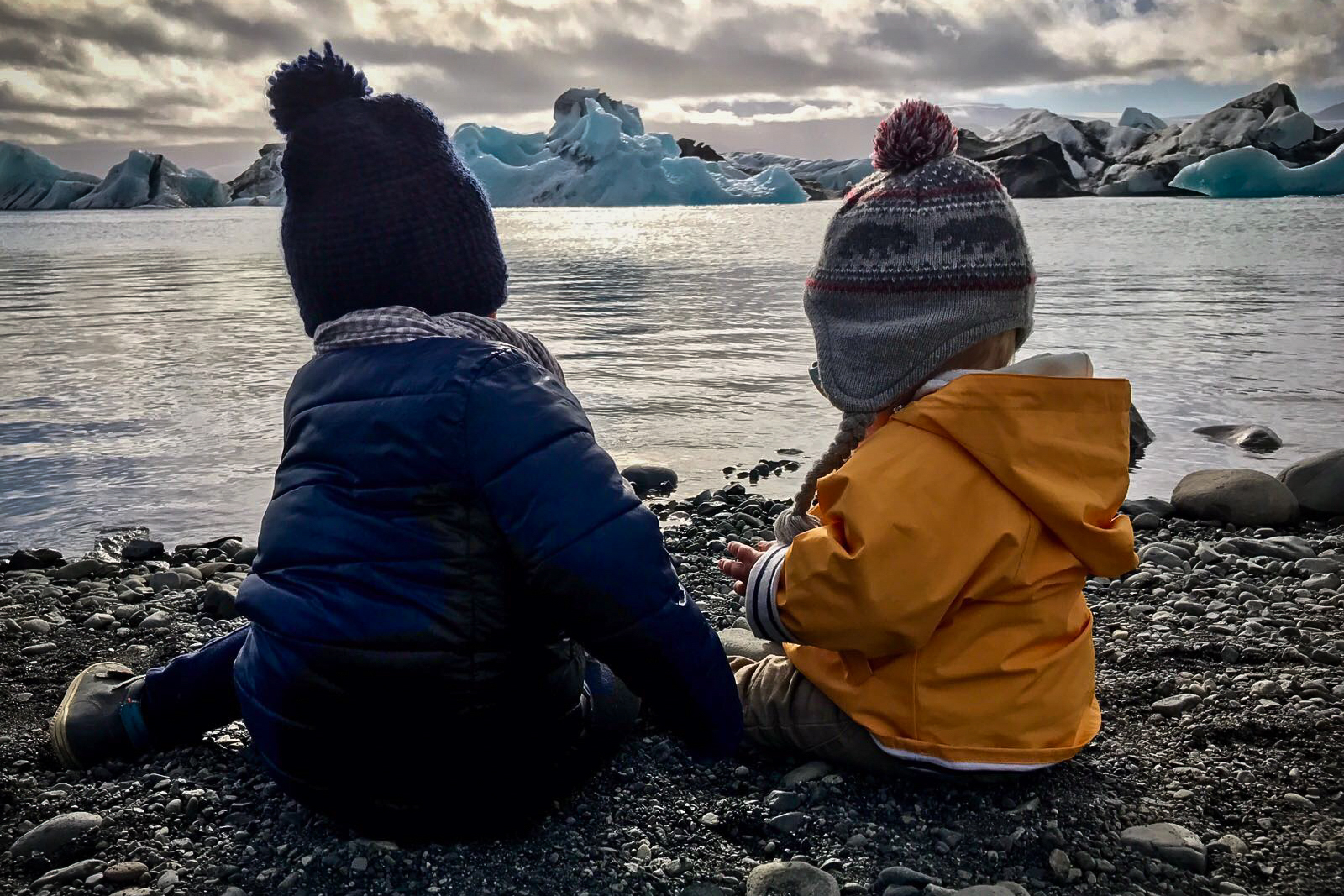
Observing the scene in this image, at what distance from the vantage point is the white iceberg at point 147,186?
104 meters

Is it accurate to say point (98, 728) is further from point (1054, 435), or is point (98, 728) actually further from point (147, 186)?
point (147, 186)

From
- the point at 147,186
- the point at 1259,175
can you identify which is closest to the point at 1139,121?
the point at 1259,175

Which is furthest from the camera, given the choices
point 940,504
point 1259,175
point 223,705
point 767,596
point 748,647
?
point 1259,175

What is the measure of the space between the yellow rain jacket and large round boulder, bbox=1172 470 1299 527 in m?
2.82

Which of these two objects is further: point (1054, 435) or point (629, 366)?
point (629, 366)

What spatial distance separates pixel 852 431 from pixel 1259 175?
5887 centimetres

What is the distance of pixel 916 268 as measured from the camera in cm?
209

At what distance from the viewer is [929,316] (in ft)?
6.87

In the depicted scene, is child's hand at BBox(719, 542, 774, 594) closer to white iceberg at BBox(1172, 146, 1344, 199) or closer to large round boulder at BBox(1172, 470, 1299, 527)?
large round boulder at BBox(1172, 470, 1299, 527)

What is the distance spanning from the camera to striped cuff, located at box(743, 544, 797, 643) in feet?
6.63

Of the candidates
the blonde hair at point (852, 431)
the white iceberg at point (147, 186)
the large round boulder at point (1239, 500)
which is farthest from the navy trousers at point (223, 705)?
the white iceberg at point (147, 186)

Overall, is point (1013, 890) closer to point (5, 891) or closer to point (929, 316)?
point (929, 316)

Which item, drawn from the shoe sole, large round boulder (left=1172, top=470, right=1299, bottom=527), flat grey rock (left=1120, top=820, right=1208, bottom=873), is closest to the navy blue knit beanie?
the shoe sole

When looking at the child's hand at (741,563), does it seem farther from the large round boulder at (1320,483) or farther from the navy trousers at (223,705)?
the large round boulder at (1320,483)
